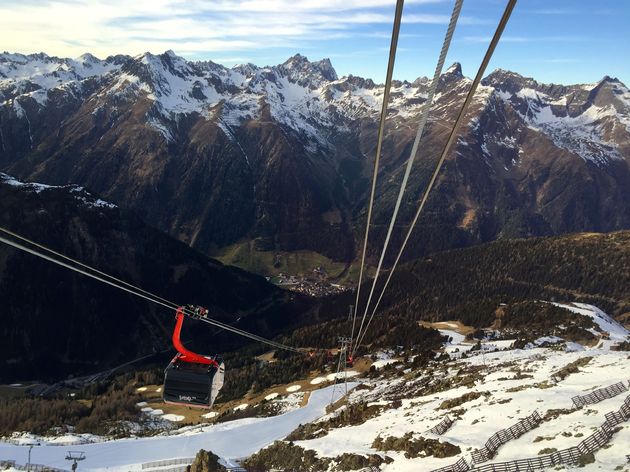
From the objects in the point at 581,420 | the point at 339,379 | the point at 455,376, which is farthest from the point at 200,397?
the point at 339,379

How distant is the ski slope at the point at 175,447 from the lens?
72250 millimetres

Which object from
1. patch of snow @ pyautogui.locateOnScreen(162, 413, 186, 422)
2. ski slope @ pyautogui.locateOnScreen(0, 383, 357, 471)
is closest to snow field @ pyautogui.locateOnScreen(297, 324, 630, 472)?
ski slope @ pyautogui.locateOnScreen(0, 383, 357, 471)

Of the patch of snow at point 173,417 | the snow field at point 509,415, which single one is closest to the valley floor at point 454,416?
the snow field at point 509,415

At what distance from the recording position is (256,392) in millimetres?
123875

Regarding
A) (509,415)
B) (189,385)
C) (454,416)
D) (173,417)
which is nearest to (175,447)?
(173,417)

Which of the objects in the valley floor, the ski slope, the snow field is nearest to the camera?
the snow field

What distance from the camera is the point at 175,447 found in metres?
77.1

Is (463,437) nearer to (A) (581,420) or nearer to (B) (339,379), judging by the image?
(A) (581,420)

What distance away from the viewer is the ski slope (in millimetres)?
72250

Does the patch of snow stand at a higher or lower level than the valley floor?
lower

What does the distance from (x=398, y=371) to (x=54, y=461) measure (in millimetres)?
65234

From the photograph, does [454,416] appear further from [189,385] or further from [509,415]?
[189,385]

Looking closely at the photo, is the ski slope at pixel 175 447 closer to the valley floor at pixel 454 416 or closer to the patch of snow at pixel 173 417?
the valley floor at pixel 454 416

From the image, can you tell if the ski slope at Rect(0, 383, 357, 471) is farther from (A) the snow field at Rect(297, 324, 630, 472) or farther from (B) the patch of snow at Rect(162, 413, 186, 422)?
(B) the patch of snow at Rect(162, 413, 186, 422)
